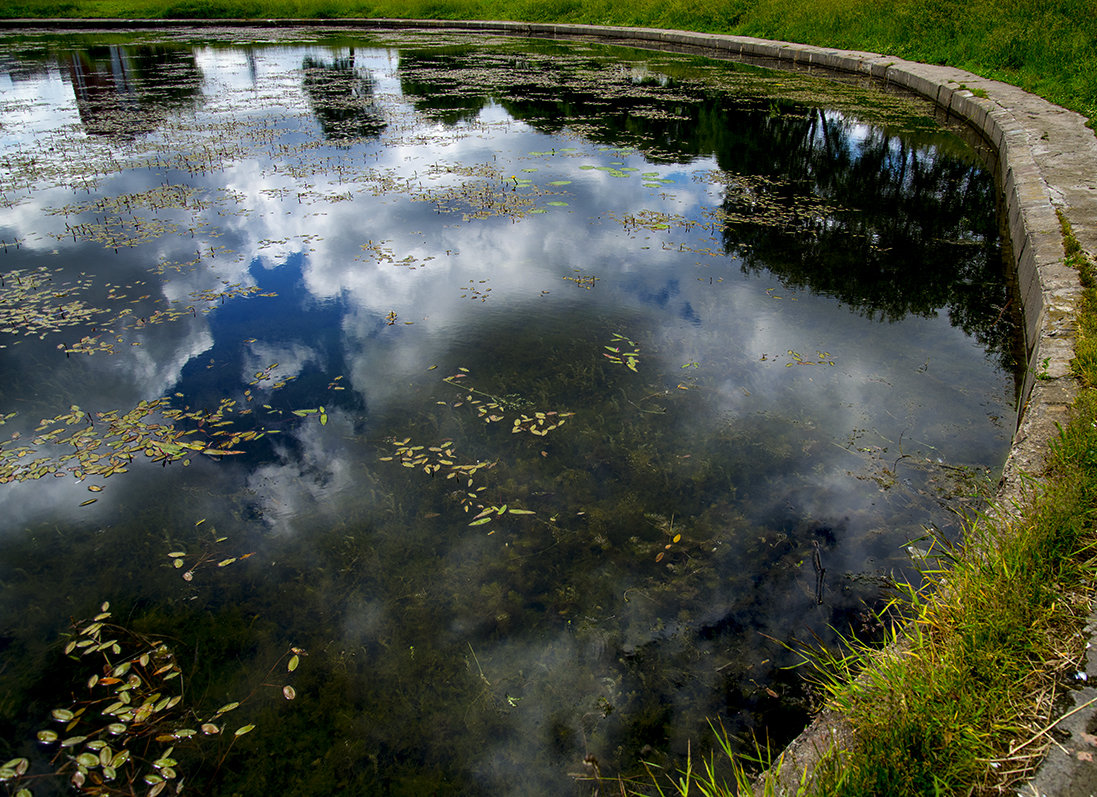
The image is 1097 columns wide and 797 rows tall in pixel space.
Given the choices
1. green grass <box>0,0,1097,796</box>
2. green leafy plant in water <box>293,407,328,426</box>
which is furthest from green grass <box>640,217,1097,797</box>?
green leafy plant in water <box>293,407,328,426</box>

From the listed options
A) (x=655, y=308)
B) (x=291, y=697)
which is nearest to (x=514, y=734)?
(x=291, y=697)

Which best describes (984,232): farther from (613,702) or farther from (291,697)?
(291,697)

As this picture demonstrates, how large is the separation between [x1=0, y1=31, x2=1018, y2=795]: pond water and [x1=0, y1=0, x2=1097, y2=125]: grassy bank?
17.3ft

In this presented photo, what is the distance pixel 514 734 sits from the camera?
1.93 m

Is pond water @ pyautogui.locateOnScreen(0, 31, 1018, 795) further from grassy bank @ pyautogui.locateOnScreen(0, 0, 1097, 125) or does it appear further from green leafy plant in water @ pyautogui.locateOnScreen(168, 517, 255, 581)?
grassy bank @ pyautogui.locateOnScreen(0, 0, 1097, 125)

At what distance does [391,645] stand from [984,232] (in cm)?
654

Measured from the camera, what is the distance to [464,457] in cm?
309

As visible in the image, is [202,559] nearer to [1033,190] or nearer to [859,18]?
[1033,190]

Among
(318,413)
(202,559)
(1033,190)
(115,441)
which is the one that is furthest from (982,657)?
(1033,190)

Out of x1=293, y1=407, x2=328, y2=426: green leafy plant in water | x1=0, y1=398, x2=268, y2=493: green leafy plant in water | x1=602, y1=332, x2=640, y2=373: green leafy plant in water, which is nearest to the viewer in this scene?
x1=0, y1=398, x2=268, y2=493: green leafy plant in water

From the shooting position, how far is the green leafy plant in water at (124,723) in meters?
1.79

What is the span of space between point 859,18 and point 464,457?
18805 millimetres

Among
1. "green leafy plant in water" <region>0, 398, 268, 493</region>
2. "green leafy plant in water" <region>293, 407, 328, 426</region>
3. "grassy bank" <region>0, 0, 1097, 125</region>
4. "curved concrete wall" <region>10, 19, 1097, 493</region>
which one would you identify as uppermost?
"grassy bank" <region>0, 0, 1097, 125</region>

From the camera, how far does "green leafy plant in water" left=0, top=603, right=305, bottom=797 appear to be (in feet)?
5.88
